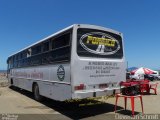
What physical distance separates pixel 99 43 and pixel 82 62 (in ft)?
4.23

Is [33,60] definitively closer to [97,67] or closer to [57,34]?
[57,34]

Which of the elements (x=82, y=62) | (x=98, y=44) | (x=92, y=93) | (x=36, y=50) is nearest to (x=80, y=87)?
(x=92, y=93)

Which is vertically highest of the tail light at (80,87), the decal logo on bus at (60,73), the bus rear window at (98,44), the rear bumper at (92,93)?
the bus rear window at (98,44)

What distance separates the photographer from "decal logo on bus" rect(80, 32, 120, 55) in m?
9.57

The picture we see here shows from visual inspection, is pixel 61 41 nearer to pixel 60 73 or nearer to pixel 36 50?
pixel 60 73

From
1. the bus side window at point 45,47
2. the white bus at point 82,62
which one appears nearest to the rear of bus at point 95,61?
the white bus at point 82,62

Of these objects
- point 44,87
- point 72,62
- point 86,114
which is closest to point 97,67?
point 72,62

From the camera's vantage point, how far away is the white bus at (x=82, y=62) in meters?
9.12

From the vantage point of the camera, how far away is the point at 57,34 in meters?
10.4

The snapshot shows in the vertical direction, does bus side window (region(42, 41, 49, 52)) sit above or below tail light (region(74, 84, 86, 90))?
above

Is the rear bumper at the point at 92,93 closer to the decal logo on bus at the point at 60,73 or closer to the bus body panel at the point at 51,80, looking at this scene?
the bus body panel at the point at 51,80

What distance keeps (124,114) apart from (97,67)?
211 centimetres

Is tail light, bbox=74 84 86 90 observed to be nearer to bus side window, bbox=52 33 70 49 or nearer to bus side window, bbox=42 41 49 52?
bus side window, bbox=52 33 70 49

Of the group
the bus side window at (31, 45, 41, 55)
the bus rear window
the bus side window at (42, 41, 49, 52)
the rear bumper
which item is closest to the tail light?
the rear bumper
